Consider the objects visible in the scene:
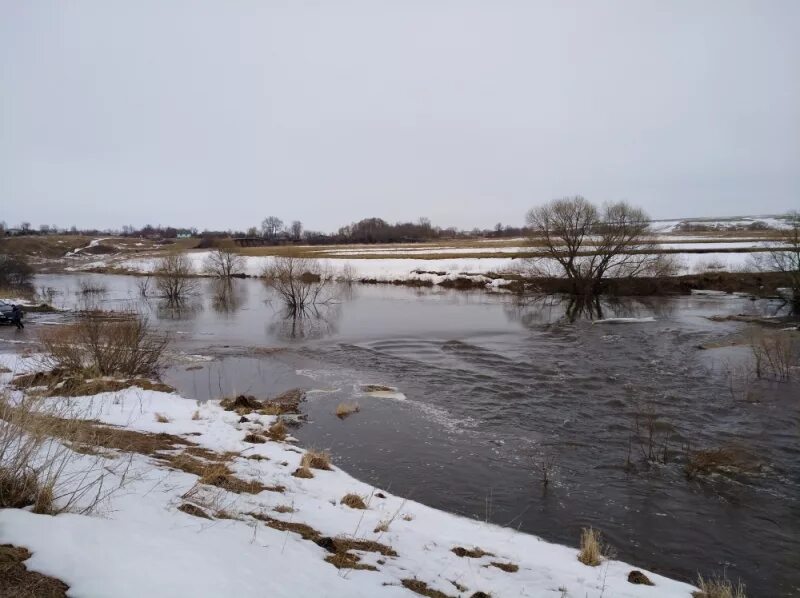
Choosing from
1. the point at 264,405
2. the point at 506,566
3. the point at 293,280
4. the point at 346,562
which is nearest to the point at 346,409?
the point at 264,405

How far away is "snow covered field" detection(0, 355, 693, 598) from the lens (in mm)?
3385

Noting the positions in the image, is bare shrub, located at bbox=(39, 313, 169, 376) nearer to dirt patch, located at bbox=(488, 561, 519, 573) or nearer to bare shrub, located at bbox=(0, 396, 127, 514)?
bare shrub, located at bbox=(0, 396, 127, 514)

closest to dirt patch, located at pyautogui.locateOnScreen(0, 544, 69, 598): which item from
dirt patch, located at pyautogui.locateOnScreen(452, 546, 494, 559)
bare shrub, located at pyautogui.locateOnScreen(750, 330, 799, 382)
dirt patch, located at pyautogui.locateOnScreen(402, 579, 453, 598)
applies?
dirt patch, located at pyautogui.locateOnScreen(402, 579, 453, 598)

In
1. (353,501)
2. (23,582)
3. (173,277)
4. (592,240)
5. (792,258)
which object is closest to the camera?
(23,582)

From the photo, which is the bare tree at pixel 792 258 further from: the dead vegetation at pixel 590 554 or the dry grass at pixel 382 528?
the dry grass at pixel 382 528

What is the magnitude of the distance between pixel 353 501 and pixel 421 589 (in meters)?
2.50

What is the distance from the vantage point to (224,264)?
188 feet

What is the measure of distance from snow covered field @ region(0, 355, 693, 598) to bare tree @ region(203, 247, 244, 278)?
50366 millimetres

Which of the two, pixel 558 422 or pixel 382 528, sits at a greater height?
pixel 382 528

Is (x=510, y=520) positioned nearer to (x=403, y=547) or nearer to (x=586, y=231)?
(x=403, y=547)

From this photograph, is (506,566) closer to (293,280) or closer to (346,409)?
(346,409)

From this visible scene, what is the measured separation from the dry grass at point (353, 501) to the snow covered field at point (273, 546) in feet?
0.48

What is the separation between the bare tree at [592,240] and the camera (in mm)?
35938

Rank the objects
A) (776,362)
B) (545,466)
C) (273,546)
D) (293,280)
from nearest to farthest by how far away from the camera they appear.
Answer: (273,546), (545,466), (776,362), (293,280)
